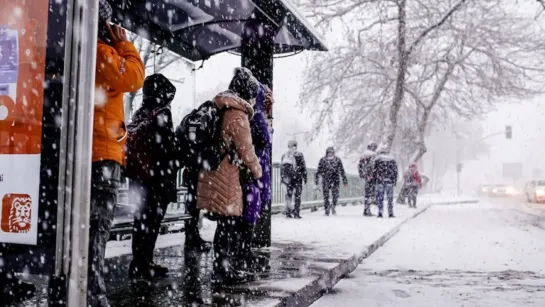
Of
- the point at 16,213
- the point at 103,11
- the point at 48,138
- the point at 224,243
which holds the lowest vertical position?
the point at 224,243

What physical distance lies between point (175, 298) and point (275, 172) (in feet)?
36.0

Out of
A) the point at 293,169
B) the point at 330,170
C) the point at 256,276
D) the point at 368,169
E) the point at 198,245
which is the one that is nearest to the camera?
the point at 256,276

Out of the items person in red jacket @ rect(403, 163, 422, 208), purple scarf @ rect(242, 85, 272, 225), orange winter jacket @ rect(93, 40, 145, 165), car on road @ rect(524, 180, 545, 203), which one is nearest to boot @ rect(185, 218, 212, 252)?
purple scarf @ rect(242, 85, 272, 225)

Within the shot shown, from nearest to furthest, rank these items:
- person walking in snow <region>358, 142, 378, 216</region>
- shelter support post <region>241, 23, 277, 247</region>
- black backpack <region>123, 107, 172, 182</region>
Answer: black backpack <region>123, 107, 172, 182</region>
shelter support post <region>241, 23, 277, 247</region>
person walking in snow <region>358, 142, 378, 216</region>

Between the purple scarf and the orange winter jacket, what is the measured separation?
68.8 inches

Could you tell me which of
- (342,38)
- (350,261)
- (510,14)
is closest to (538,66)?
(510,14)

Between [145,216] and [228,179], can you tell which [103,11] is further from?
[145,216]

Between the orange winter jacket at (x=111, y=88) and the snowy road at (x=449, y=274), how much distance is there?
2.43 metres

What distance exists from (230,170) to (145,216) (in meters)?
0.92

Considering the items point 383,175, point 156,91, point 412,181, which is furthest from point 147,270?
point 412,181

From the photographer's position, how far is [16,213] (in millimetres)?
2689

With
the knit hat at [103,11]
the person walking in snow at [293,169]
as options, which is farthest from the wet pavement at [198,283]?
the person walking in snow at [293,169]

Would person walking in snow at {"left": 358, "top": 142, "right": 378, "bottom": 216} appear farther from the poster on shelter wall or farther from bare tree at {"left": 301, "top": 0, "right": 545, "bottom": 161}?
the poster on shelter wall

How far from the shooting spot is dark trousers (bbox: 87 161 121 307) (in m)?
3.12
